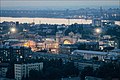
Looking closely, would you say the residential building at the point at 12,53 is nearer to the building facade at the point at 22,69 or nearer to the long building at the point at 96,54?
the long building at the point at 96,54

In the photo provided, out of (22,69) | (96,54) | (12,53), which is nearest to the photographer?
(22,69)

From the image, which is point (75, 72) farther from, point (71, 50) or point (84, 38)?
point (84, 38)

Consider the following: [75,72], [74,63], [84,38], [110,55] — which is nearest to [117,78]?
[75,72]

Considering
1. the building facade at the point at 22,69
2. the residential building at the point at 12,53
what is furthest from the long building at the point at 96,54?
the building facade at the point at 22,69

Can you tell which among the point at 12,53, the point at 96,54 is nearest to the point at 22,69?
the point at 12,53

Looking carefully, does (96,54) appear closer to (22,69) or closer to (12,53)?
(12,53)

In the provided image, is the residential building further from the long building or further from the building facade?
the building facade

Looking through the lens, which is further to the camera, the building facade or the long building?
the long building

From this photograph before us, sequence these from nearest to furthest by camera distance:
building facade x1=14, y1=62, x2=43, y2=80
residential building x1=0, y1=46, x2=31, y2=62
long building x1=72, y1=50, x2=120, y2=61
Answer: building facade x1=14, y1=62, x2=43, y2=80, residential building x1=0, y1=46, x2=31, y2=62, long building x1=72, y1=50, x2=120, y2=61

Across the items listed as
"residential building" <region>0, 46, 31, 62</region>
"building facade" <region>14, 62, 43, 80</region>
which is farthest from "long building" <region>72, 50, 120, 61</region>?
"building facade" <region>14, 62, 43, 80</region>

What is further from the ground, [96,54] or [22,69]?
[22,69]

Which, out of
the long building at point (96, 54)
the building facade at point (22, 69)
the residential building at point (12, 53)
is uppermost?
the building facade at point (22, 69)
